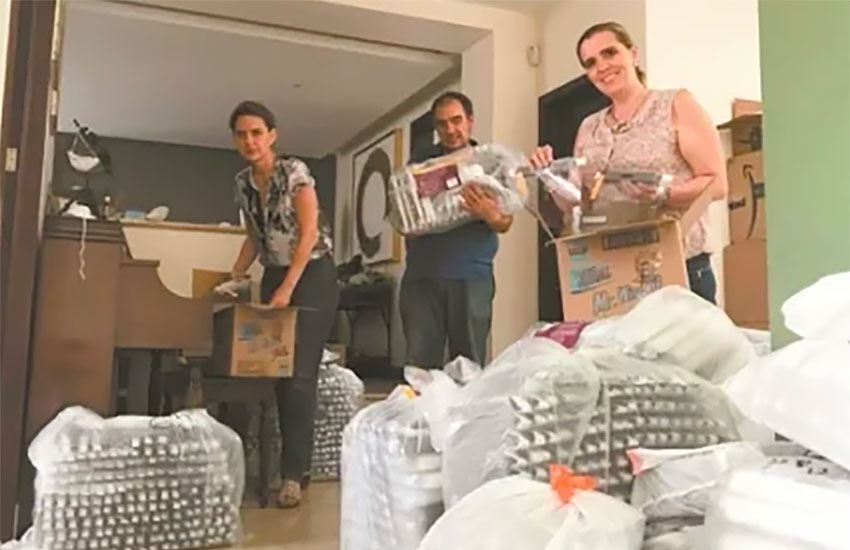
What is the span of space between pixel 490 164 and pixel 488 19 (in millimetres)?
2217

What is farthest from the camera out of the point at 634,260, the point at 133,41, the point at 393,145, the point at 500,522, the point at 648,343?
the point at 393,145

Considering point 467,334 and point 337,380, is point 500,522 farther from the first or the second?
point 337,380

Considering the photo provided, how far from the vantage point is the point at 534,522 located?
3.04 feet

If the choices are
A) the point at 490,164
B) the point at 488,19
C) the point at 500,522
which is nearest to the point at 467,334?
the point at 490,164

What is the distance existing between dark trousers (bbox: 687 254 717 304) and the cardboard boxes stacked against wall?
1.43 metres

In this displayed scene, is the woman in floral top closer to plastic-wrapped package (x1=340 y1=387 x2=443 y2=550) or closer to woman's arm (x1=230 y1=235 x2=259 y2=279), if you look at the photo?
woman's arm (x1=230 y1=235 x2=259 y2=279)

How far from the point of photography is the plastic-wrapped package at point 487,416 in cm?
114

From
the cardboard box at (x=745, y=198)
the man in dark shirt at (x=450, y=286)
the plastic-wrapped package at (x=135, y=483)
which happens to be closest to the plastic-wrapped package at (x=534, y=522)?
the plastic-wrapped package at (x=135, y=483)

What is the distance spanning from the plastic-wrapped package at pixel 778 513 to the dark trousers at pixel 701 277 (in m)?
1.18

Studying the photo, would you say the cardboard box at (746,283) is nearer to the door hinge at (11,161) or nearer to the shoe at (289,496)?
the shoe at (289,496)

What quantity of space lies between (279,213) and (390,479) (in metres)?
1.57

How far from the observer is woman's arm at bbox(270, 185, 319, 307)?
105 inches

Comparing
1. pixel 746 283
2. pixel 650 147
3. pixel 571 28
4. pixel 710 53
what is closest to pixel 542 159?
pixel 650 147

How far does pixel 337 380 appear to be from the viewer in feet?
11.6
